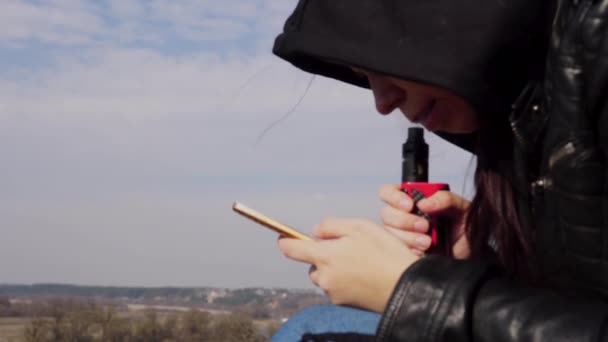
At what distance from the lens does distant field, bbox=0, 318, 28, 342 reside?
363 inches

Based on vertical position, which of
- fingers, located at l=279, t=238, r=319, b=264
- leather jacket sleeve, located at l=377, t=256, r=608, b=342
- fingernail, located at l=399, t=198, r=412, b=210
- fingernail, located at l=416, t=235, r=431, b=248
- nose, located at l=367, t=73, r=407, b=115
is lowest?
leather jacket sleeve, located at l=377, t=256, r=608, b=342

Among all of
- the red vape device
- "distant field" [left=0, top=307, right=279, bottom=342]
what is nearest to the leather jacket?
the red vape device

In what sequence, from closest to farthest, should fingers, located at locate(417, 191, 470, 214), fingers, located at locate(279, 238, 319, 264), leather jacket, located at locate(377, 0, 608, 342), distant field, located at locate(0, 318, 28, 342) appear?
leather jacket, located at locate(377, 0, 608, 342) < fingers, located at locate(279, 238, 319, 264) < fingers, located at locate(417, 191, 470, 214) < distant field, located at locate(0, 318, 28, 342)

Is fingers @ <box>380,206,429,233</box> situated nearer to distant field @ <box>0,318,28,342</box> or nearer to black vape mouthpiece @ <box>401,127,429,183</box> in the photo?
black vape mouthpiece @ <box>401,127,429,183</box>

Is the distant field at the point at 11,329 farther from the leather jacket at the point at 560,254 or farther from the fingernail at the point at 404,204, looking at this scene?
the leather jacket at the point at 560,254

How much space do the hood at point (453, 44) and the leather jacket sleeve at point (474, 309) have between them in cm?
32

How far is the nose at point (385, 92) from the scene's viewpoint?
1.89 meters

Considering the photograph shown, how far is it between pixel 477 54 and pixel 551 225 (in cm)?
31

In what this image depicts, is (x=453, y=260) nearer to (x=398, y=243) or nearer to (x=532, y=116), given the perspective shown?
(x=398, y=243)

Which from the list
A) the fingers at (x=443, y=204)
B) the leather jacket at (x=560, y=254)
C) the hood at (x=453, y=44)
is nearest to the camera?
the leather jacket at (x=560, y=254)

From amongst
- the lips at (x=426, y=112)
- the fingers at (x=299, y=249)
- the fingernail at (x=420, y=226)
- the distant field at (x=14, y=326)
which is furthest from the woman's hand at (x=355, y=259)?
the distant field at (x=14, y=326)

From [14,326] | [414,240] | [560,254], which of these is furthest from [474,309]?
[14,326]

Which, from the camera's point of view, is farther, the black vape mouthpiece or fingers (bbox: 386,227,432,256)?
the black vape mouthpiece

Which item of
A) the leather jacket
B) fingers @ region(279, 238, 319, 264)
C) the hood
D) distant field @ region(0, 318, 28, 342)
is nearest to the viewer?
the leather jacket
